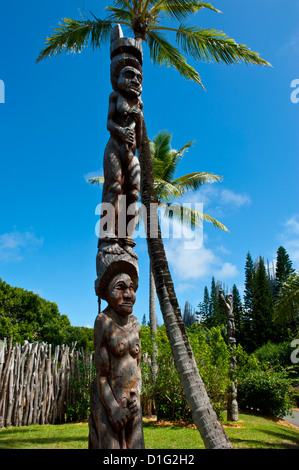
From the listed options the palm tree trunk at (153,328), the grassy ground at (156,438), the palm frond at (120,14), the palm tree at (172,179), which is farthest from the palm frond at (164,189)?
the grassy ground at (156,438)

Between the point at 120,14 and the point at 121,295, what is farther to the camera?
the point at 120,14

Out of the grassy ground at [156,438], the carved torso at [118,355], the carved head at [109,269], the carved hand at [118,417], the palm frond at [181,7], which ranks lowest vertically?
the grassy ground at [156,438]

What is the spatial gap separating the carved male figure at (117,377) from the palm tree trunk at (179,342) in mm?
2051

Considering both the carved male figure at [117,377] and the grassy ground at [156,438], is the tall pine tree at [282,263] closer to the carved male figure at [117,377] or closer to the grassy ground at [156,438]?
the grassy ground at [156,438]

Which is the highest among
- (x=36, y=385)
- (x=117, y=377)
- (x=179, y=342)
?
(x=179, y=342)

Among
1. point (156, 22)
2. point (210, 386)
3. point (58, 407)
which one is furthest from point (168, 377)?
point (156, 22)

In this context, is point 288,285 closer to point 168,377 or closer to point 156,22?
point 168,377

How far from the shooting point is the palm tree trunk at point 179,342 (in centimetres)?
507

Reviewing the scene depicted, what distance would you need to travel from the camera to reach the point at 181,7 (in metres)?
9.70

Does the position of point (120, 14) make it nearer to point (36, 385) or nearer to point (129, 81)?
point (129, 81)

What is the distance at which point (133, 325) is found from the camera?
378 centimetres

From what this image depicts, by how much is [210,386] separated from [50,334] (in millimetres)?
18155

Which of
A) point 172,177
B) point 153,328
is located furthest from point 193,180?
point 153,328

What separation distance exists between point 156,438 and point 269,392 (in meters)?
7.64
